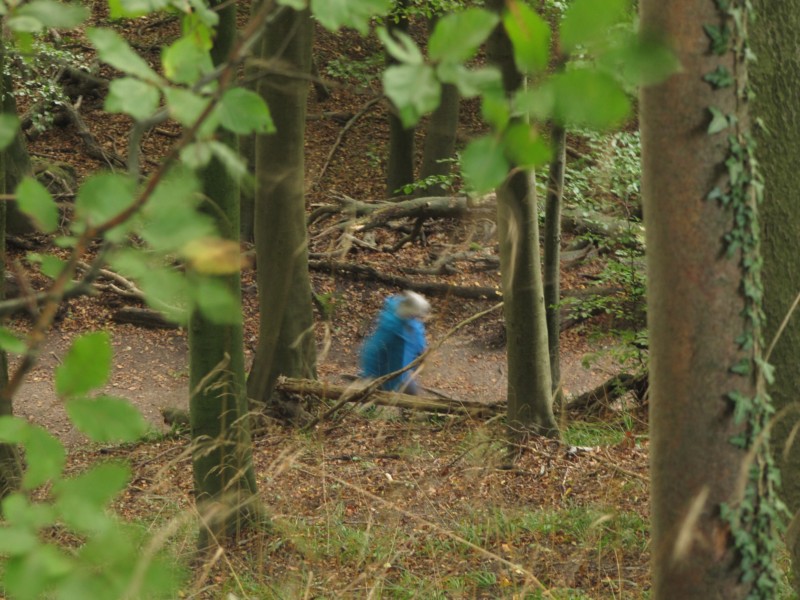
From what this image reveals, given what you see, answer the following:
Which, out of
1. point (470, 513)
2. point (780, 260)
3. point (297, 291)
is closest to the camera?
point (780, 260)

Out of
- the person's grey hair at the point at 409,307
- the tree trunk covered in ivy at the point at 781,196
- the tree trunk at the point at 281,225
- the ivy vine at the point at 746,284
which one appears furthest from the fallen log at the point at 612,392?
the ivy vine at the point at 746,284

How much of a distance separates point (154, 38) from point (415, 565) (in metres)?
19.2

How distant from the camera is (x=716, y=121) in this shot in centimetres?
234

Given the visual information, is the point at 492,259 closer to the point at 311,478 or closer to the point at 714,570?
the point at 311,478

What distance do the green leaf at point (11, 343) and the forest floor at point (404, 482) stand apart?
117 millimetres

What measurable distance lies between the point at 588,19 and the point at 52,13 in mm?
935

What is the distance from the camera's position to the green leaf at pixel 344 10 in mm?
1322

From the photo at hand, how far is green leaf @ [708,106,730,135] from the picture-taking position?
2.34m

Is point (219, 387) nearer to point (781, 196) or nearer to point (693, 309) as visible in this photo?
point (781, 196)

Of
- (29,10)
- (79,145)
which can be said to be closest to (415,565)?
(29,10)

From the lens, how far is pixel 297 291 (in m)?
10.0

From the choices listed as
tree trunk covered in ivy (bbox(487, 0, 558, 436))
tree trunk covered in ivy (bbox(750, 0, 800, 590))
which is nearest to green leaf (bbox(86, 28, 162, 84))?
tree trunk covered in ivy (bbox(750, 0, 800, 590))

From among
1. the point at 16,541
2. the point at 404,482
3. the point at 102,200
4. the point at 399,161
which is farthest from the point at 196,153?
the point at 399,161

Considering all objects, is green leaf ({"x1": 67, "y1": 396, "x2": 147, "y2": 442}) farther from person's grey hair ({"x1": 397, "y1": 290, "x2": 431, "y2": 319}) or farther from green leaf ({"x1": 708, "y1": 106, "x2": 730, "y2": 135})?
person's grey hair ({"x1": 397, "y1": 290, "x2": 431, "y2": 319})
